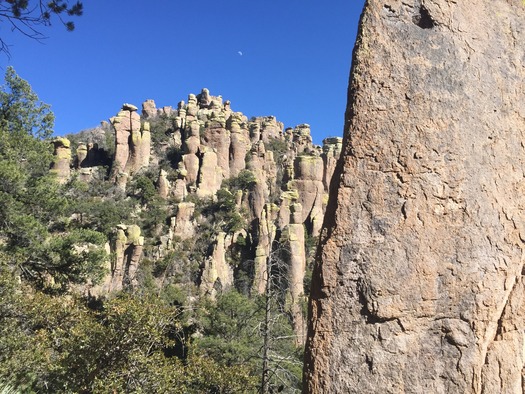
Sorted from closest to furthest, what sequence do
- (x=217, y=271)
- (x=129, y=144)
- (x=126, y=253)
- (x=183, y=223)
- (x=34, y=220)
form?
(x=34, y=220)
(x=126, y=253)
(x=217, y=271)
(x=183, y=223)
(x=129, y=144)

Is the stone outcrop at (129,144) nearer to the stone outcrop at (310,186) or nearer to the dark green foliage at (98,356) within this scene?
the stone outcrop at (310,186)

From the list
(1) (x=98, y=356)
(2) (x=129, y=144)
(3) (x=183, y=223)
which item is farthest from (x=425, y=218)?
(2) (x=129, y=144)

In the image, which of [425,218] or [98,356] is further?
[98,356]

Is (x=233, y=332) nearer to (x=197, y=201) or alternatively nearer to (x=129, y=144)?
(x=197, y=201)

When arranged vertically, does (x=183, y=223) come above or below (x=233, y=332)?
above

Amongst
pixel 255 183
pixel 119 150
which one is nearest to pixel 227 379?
pixel 255 183

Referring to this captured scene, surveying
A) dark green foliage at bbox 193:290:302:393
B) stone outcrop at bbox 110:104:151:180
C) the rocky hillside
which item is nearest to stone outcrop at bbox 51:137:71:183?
the rocky hillside

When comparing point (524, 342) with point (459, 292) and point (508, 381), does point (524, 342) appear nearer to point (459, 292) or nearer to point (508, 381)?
point (508, 381)

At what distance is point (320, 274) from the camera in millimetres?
3059

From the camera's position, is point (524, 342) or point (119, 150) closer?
point (524, 342)

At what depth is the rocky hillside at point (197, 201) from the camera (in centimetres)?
3102

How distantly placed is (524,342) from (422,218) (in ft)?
3.78

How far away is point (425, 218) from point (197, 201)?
37.5m

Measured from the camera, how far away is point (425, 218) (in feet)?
9.69
